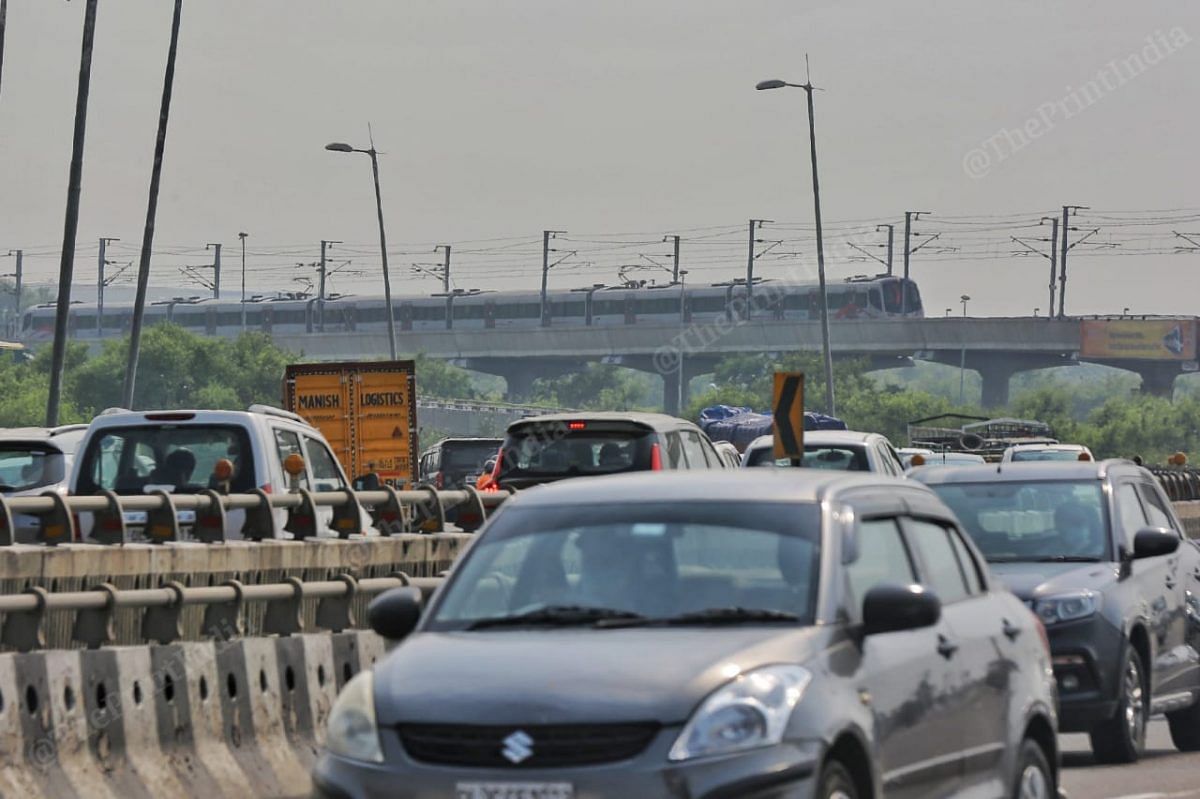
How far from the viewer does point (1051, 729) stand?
30.2 feet

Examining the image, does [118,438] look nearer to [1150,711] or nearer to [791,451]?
[791,451]

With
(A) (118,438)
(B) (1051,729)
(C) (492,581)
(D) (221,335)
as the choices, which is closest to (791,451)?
(A) (118,438)

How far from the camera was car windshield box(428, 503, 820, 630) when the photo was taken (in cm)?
759

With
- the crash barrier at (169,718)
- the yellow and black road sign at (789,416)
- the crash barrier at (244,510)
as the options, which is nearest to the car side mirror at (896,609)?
the crash barrier at (169,718)

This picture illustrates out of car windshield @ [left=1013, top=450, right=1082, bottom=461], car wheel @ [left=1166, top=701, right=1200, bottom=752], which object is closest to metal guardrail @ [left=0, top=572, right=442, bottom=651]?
car wheel @ [left=1166, top=701, right=1200, bottom=752]

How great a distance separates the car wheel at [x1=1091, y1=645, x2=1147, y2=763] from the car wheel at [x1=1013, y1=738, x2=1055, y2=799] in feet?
12.9

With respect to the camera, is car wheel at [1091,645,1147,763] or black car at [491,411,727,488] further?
black car at [491,411,727,488]

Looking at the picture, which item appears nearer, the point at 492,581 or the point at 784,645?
the point at 784,645

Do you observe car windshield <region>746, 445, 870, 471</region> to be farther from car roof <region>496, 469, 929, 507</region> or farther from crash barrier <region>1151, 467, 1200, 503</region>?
car roof <region>496, 469, 929, 507</region>

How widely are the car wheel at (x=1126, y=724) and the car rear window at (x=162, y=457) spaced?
20.6 ft

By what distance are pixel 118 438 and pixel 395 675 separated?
10225mm

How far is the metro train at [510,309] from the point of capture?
114 meters

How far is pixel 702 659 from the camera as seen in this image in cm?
703

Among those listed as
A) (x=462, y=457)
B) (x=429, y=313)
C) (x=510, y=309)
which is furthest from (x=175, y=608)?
(x=429, y=313)
